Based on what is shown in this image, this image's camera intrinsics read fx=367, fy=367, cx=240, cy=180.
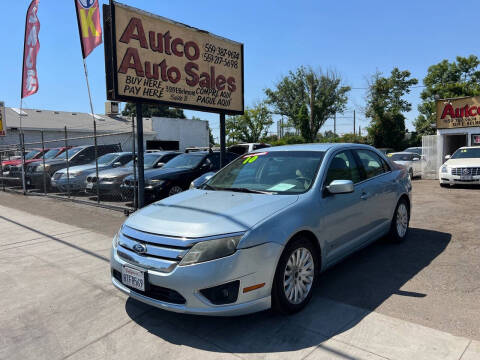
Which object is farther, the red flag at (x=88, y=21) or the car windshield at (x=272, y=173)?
the red flag at (x=88, y=21)

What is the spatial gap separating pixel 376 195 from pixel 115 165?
29.2 feet

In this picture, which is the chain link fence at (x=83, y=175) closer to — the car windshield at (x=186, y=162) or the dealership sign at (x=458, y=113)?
the car windshield at (x=186, y=162)

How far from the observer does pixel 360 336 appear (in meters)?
2.92

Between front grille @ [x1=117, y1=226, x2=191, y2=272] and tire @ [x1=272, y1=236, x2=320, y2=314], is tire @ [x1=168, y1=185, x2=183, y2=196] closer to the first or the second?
front grille @ [x1=117, y1=226, x2=191, y2=272]

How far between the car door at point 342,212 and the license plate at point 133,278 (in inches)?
67.5

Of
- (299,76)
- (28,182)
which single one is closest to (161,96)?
(28,182)

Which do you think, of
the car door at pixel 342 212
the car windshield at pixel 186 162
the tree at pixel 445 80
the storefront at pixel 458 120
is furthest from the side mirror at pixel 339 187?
the tree at pixel 445 80

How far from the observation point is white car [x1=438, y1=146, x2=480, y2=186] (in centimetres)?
1187

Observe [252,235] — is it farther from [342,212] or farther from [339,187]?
[342,212]

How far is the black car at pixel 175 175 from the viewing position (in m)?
8.44

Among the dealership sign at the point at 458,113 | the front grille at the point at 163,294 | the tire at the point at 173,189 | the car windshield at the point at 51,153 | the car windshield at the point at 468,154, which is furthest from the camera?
the dealership sign at the point at 458,113

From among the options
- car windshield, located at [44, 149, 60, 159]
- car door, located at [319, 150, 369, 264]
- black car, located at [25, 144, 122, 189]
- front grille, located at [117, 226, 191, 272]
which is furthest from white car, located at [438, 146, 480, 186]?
car windshield, located at [44, 149, 60, 159]

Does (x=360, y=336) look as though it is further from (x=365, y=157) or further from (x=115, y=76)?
(x=115, y=76)

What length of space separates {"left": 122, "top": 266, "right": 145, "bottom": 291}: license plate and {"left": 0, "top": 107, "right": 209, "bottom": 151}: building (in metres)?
17.5
